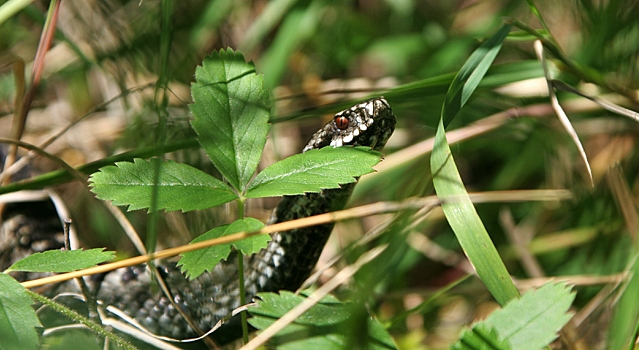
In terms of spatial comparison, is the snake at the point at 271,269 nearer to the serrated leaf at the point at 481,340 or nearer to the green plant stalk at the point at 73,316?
the green plant stalk at the point at 73,316

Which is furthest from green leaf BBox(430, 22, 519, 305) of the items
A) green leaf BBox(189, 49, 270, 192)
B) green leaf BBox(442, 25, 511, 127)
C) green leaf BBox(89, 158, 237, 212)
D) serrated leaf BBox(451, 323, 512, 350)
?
green leaf BBox(89, 158, 237, 212)

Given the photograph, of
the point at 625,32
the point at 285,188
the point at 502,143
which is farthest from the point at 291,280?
the point at 625,32

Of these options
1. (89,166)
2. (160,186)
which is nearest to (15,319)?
(160,186)

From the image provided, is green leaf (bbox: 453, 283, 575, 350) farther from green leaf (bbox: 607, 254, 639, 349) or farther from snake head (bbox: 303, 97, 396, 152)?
snake head (bbox: 303, 97, 396, 152)

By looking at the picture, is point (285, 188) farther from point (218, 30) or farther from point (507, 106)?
point (218, 30)

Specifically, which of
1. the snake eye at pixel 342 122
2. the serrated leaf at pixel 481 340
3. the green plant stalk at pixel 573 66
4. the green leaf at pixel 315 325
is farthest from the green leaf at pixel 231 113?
the green plant stalk at pixel 573 66
